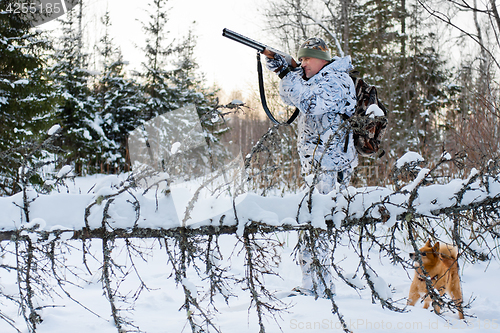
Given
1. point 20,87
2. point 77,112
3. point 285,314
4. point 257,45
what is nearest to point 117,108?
point 77,112

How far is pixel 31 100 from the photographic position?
18.8ft

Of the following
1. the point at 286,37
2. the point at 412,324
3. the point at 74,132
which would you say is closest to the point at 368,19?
the point at 286,37

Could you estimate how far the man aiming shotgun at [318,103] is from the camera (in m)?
1.99

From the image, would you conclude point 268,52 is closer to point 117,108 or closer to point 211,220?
point 211,220

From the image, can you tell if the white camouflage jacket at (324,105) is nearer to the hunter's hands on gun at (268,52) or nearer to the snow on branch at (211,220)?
the hunter's hands on gun at (268,52)

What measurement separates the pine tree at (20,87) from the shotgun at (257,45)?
4695mm

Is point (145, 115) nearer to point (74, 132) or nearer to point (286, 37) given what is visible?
point (74, 132)

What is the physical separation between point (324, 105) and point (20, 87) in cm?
598

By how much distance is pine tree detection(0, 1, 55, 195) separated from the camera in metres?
5.46

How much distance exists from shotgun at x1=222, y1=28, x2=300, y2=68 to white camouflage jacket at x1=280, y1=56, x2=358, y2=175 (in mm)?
115

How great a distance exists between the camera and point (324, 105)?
1976 millimetres

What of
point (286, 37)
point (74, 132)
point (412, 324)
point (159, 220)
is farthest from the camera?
point (286, 37)

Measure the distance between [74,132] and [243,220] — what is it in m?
9.41

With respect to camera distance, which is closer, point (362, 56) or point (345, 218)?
point (345, 218)
